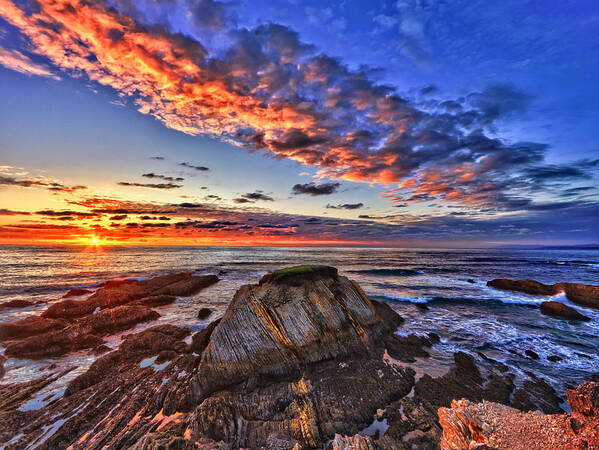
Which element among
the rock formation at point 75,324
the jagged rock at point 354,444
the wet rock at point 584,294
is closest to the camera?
the jagged rock at point 354,444

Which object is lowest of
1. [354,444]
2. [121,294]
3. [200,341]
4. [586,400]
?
[121,294]

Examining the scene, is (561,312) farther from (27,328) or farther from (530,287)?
(27,328)

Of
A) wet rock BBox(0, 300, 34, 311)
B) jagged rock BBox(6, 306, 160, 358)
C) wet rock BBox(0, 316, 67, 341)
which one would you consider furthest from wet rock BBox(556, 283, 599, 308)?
wet rock BBox(0, 300, 34, 311)

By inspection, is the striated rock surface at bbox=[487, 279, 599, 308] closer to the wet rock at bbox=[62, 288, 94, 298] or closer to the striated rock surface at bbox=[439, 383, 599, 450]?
the striated rock surface at bbox=[439, 383, 599, 450]

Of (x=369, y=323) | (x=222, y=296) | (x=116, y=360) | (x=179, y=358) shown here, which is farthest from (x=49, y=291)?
(x=369, y=323)

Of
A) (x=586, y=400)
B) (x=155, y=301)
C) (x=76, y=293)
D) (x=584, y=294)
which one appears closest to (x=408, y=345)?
(x=586, y=400)

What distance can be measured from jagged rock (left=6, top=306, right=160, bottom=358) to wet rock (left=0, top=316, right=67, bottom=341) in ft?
7.04

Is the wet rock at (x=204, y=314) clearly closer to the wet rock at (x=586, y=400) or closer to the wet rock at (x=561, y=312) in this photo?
the wet rock at (x=586, y=400)

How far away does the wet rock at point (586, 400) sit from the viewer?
14.6 feet

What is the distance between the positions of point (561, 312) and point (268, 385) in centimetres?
3191

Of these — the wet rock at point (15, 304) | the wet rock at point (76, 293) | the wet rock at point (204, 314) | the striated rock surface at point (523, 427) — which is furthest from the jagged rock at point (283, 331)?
the wet rock at point (76, 293)

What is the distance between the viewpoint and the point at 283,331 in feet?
40.5

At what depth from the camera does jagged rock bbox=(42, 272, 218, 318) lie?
22.1m

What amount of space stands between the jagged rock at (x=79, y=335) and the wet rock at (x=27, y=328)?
215cm
